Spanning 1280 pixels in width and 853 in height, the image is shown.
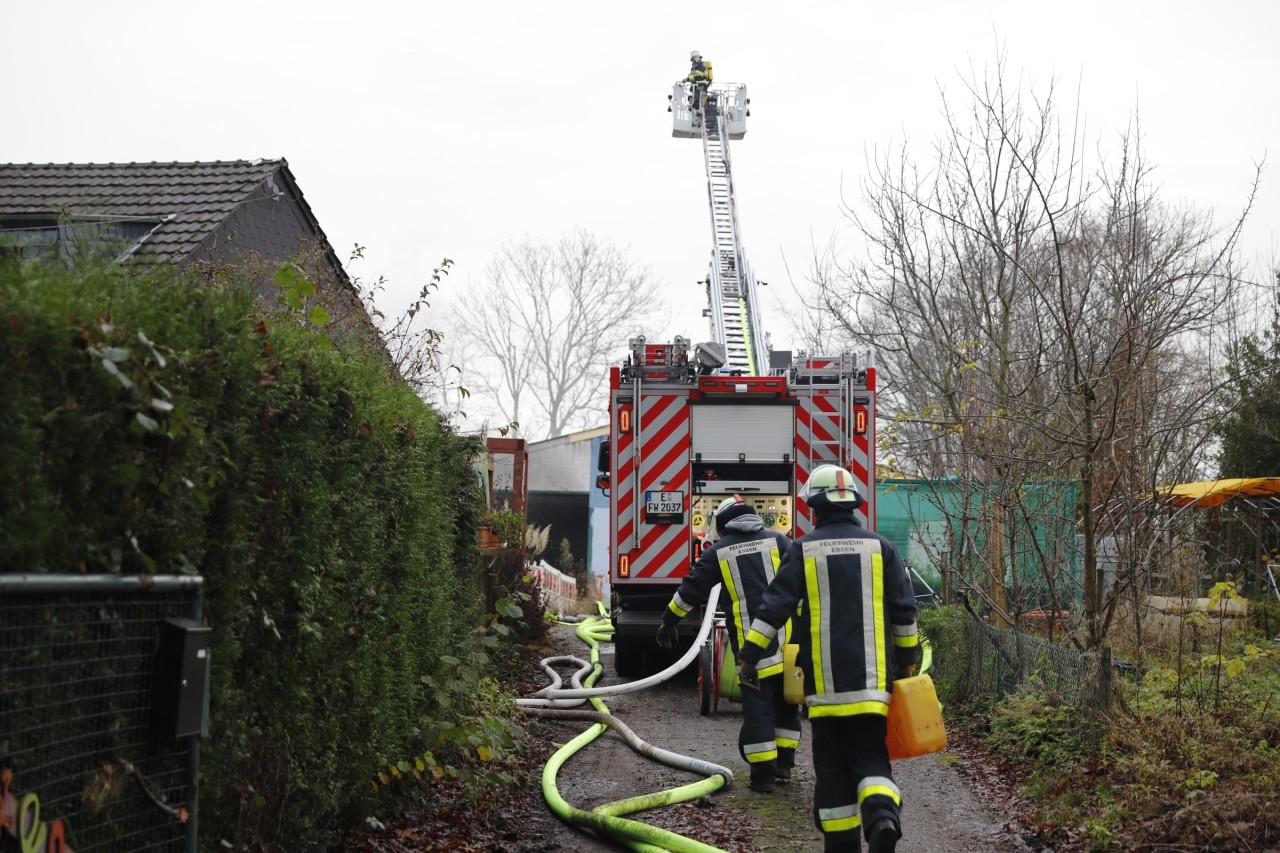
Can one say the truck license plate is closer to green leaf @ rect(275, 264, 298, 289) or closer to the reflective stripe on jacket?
green leaf @ rect(275, 264, 298, 289)

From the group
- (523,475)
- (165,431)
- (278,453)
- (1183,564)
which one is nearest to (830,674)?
→ (278,453)

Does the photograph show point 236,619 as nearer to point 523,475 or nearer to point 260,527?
point 260,527

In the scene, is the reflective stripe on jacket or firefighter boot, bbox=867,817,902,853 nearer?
firefighter boot, bbox=867,817,902,853

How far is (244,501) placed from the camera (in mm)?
3779

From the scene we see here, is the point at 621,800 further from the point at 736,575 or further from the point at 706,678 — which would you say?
the point at 706,678

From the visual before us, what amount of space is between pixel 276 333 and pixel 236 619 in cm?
104

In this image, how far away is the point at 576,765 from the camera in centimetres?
779

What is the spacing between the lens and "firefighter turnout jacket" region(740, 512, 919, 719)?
17.9 ft

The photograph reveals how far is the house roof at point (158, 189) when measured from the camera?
14.9 metres

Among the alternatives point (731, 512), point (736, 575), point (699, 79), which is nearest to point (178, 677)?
point (736, 575)

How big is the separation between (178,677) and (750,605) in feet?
17.2

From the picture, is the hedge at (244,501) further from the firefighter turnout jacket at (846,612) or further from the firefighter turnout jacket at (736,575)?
the firefighter turnout jacket at (736,575)

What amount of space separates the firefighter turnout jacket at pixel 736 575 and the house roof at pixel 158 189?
860cm

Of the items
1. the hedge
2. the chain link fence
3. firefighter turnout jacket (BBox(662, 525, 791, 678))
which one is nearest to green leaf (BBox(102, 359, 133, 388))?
the hedge
